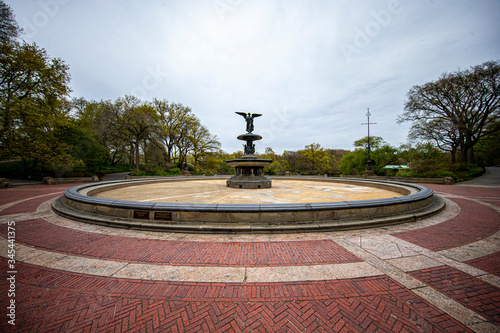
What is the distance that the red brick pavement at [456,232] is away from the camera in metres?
4.59

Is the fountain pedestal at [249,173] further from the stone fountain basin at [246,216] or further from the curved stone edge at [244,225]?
the curved stone edge at [244,225]

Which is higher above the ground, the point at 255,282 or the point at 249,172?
the point at 249,172

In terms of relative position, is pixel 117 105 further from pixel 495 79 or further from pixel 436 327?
pixel 495 79

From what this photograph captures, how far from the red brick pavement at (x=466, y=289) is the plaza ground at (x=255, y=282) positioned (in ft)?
0.06

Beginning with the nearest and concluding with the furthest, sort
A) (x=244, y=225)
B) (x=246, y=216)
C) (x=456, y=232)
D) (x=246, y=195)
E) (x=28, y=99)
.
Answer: (x=456, y=232)
(x=244, y=225)
(x=246, y=216)
(x=246, y=195)
(x=28, y=99)

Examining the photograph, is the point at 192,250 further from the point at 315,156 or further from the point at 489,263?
the point at 315,156

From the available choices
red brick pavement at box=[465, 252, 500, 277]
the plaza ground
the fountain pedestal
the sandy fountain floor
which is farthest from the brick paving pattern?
the fountain pedestal

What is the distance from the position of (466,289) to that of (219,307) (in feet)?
13.0

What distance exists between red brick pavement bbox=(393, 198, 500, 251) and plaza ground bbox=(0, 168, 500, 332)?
5 cm

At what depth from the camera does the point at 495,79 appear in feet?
79.5

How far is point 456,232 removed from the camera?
5285 mm

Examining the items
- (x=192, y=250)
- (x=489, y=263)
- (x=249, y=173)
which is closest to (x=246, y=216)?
(x=192, y=250)

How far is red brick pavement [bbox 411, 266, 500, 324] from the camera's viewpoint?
8.08 ft

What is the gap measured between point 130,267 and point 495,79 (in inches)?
1728
